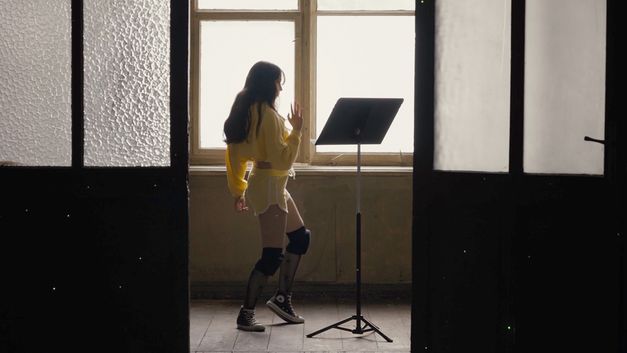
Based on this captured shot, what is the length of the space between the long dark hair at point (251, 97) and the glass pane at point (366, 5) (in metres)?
1.49

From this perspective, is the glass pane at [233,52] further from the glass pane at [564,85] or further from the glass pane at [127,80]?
the glass pane at [564,85]

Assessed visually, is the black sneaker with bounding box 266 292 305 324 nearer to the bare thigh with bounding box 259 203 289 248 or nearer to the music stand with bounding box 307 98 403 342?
the music stand with bounding box 307 98 403 342

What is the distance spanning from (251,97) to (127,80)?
59.3 inches

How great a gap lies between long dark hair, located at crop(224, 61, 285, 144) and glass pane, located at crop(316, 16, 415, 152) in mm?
1378

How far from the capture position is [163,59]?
2.92 meters

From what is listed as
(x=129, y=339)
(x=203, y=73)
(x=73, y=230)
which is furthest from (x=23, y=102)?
(x=203, y=73)

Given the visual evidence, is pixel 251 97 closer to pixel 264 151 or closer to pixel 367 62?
pixel 264 151

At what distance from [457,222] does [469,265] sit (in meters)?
0.17

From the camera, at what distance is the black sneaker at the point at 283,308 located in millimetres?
4680

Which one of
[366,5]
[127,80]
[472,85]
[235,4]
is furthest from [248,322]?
[366,5]

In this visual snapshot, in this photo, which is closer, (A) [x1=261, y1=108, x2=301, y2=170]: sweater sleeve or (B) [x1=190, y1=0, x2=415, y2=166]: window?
(A) [x1=261, y1=108, x2=301, y2=170]: sweater sleeve

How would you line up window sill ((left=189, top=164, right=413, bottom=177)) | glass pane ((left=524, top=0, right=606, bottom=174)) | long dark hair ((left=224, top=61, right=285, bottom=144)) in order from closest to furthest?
glass pane ((left=524, top=0, right=606, bottom=174))
long dark hair ((left=224, top=61, right=285, bottom=144))
window sill ((left=189, top=164, right=413, bottom=177))

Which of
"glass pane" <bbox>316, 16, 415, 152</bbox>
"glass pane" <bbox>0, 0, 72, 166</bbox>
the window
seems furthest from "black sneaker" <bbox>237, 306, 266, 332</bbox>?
"glass pane" <bbox>0, 0, 72, 166</bbox>

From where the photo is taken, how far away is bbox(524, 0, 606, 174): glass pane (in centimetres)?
237
